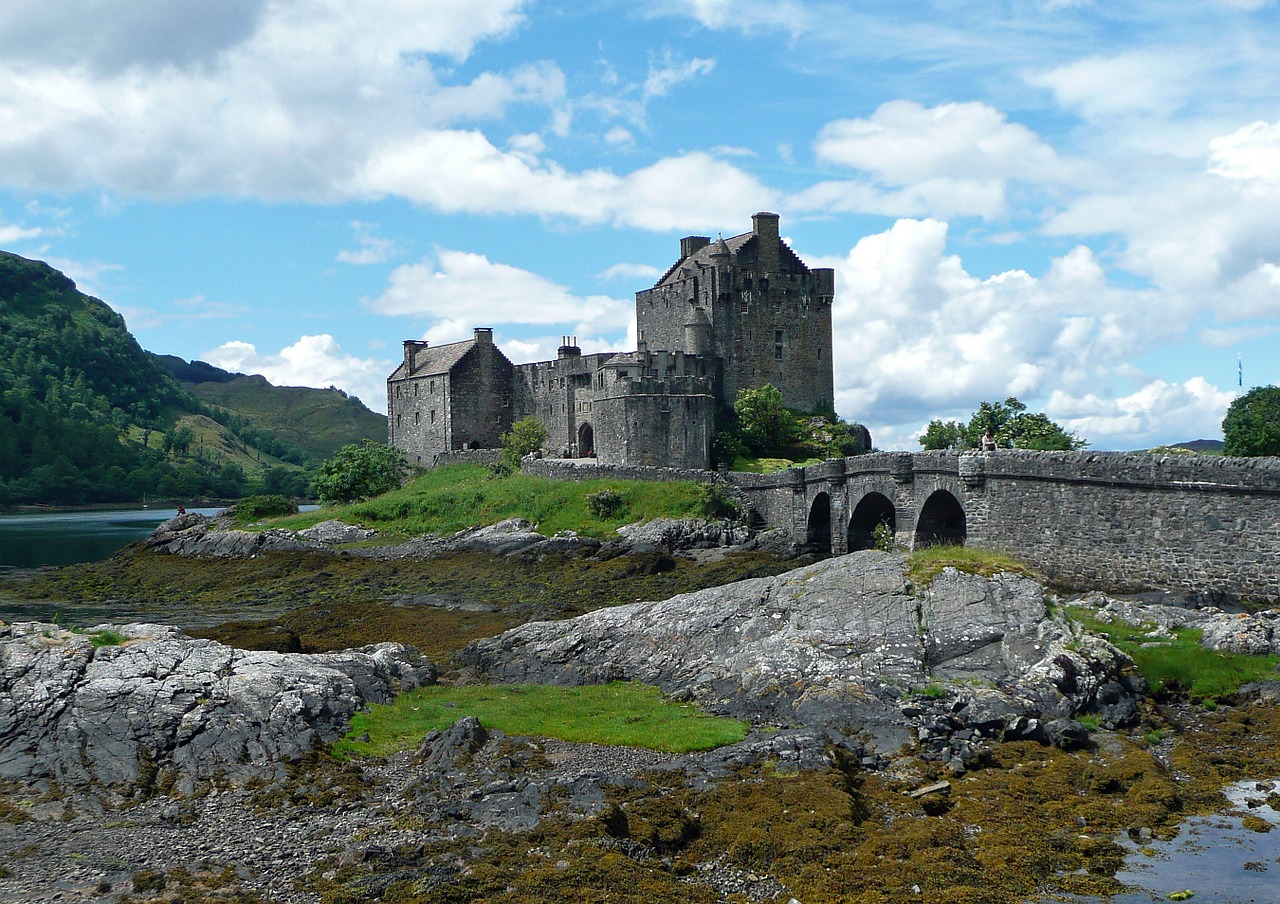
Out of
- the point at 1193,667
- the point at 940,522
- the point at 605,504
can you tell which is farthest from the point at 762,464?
the point at 1193,667

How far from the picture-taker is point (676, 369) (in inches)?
2576

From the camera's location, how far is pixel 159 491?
161 metres

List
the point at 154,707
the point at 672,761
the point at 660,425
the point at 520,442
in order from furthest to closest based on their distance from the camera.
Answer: the point at 520,442, the point at 660,425, the point at 154,707, the point at 672,761

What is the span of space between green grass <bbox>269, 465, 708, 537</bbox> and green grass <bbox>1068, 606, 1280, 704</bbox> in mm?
30609

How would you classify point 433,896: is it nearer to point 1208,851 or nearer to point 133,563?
point 1208,851

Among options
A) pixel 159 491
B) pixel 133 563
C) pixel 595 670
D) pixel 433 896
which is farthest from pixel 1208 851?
pixel 159 491

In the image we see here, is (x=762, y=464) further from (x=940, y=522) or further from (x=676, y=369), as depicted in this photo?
(x=940, y=522)

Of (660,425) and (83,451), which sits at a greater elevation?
(83,451)

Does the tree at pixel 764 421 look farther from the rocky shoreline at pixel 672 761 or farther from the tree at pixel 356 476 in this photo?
the rocky shoreline at pixel 672 761

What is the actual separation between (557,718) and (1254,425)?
5000cm

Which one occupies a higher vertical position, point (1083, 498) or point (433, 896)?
point (1083, 498)

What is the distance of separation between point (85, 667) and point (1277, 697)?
2341 cm

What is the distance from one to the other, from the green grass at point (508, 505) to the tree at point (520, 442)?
1.41 metres

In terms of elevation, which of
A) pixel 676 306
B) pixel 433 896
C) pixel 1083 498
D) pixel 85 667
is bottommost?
pixel 433 896
